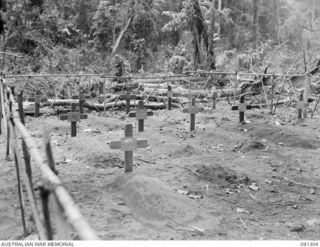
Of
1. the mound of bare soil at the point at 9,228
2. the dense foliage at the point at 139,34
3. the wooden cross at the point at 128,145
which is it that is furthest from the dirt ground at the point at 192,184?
the dense foliage at the point at 139,34

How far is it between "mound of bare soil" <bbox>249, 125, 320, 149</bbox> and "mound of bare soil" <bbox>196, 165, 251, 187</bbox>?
2.79 m

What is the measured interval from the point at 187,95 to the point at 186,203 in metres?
10.5

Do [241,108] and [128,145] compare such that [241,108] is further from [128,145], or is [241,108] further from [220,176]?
[128,145]

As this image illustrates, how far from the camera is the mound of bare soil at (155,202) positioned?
4602 mm

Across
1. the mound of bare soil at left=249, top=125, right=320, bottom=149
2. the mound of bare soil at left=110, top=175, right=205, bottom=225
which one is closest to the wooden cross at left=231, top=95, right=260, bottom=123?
the mound of bare soil at left=249, top=125, right=320, bottom=149

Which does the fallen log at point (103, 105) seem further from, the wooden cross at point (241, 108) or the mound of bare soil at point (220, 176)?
the mound of bare soil at point (220, 176)

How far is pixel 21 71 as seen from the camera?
1600 cm

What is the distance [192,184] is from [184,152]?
1.74 m

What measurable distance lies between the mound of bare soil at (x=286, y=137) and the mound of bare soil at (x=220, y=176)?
9.14 feet

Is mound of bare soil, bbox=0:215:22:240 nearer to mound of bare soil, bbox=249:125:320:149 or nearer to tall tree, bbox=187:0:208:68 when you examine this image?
mound of bare soil, bbox=249:125:320:149

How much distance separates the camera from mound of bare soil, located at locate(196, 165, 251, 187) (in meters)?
6.04

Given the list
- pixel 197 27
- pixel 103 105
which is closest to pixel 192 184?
pixel 103 105

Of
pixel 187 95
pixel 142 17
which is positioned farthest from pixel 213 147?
pixel 142 17

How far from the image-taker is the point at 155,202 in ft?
15.8
